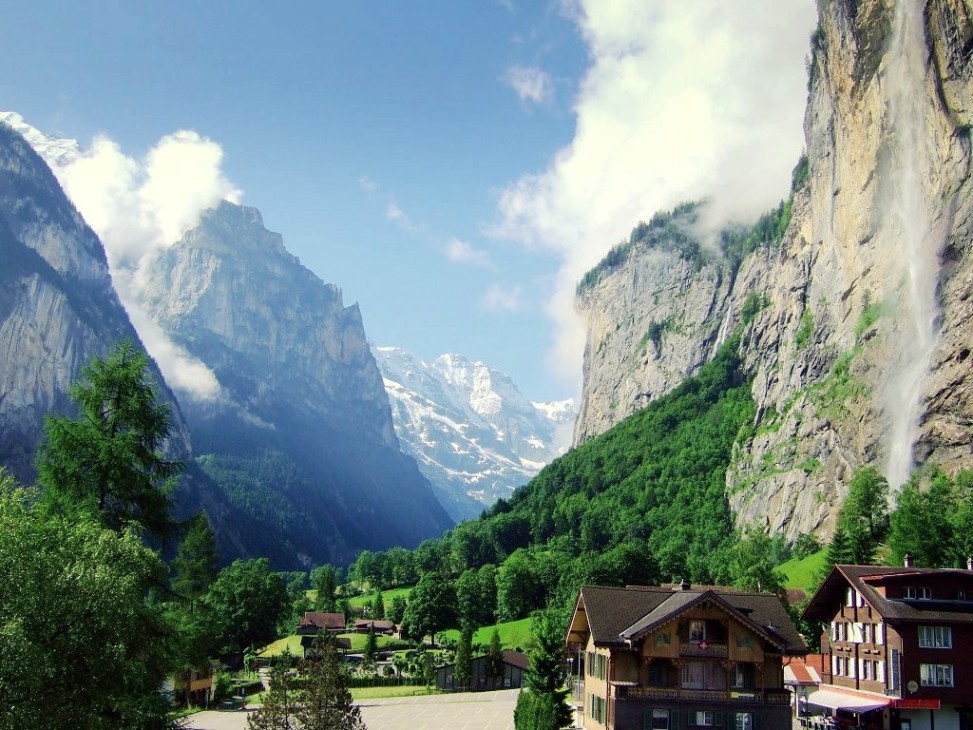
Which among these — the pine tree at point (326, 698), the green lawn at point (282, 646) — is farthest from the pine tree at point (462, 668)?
the pine tree at point (326, 698)

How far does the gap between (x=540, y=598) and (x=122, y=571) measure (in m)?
129

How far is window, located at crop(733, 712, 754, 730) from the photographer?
5256 cm

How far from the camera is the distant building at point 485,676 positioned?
103m

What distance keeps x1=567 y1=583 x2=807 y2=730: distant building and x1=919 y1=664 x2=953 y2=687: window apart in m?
8.69

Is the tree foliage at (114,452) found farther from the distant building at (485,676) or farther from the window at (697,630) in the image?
the distant building at (485,676)

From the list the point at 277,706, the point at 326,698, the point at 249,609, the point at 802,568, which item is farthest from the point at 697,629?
the point at 249,609

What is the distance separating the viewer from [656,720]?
5219 cm

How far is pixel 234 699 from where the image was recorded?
320 feet

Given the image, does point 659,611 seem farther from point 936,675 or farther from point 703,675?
point 936,675

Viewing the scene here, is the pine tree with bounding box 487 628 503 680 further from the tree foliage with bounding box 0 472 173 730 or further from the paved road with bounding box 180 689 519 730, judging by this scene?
the tree foliage with bounding box 0 472 173 730

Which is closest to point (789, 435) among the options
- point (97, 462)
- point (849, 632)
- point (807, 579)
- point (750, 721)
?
point (807, 579)

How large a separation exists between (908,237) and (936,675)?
9408 centimetres

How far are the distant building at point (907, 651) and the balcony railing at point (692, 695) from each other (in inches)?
313

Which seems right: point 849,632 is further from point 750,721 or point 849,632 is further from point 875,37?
point 875,37
